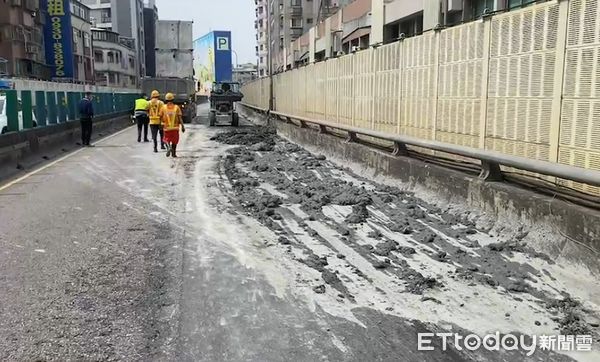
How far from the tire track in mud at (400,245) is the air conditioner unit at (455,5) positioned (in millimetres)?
6547

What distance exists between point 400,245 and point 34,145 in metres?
13.0

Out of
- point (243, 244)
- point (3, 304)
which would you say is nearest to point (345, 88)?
point (243, 244)

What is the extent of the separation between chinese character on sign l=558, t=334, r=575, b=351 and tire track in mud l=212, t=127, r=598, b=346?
12cm

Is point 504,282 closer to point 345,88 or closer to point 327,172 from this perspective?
point 327,172

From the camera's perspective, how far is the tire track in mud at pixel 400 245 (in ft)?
17.0

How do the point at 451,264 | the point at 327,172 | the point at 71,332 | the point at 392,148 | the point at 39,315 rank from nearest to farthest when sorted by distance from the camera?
the point at 71,332 → the point at 39,315 → the point at 451,264 → the point at 392,148 → the point at 327,172

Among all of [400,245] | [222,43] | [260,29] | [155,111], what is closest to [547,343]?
[400,245]

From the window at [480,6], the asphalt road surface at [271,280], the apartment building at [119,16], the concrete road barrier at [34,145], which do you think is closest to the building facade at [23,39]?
the concrete road barrier at [34,145]

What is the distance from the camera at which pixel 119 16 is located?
106688mm

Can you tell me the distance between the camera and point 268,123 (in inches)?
1248

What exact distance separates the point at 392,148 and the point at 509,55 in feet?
15.3

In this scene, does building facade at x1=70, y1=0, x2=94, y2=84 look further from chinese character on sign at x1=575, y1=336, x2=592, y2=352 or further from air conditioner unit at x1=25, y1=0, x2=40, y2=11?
chinese character on sign at x1=575, y1=336, x2=592, y2=352

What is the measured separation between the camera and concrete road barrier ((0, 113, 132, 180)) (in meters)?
13.9

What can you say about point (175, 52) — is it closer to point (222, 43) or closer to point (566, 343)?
point (222, 43)
